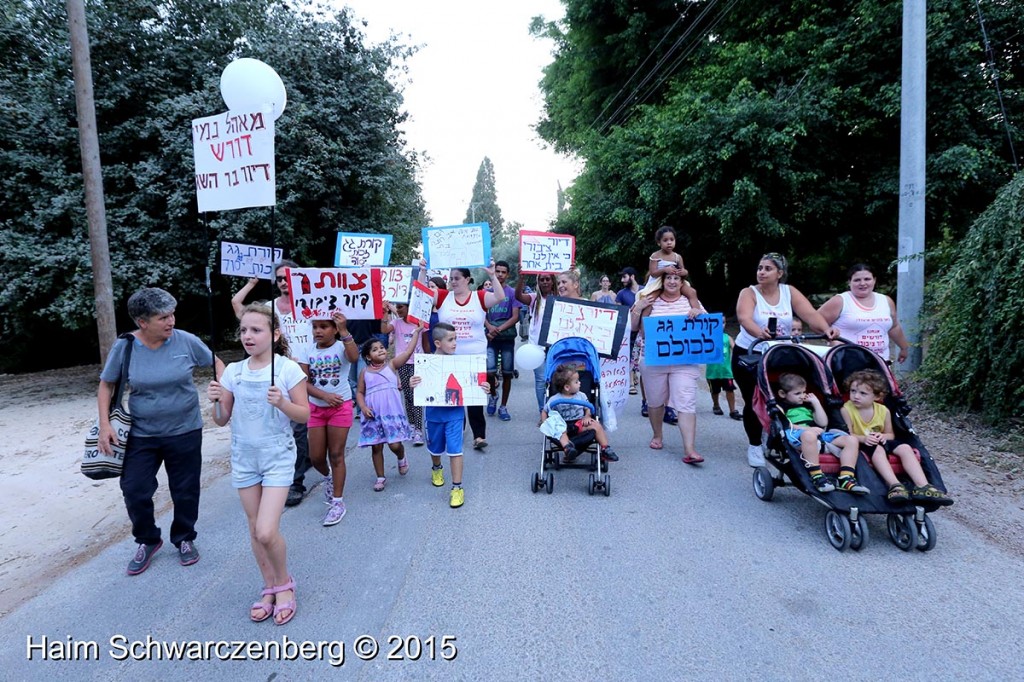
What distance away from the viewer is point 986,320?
19.7 ft

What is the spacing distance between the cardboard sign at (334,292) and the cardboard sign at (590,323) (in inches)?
76.3

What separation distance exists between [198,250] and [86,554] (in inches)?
311

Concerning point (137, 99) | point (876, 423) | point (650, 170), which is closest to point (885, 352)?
point (876, 423)

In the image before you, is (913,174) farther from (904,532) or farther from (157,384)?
(157,384)

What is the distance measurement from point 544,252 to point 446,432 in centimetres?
390

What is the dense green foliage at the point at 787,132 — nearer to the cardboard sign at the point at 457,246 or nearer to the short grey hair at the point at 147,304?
the cardboard sign at the point at 457,246

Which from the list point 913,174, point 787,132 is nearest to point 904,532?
point 913,174

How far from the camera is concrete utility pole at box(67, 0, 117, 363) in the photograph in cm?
755

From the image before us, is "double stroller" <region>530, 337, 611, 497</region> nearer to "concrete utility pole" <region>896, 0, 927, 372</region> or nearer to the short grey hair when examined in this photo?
the short grey hair

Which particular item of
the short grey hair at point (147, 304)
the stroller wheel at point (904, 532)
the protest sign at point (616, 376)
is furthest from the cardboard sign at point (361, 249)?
the stroller wheel at point (904, 532)

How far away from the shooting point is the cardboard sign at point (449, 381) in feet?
16.4

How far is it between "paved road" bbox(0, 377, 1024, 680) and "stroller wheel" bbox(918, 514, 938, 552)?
0.25 ft

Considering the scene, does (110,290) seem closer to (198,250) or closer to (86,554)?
(198,250)

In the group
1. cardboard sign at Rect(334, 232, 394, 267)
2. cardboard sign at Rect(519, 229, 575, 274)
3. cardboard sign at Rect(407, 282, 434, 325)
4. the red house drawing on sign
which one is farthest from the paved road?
cardboard sign at Rect(334, 232, 394, 267)
